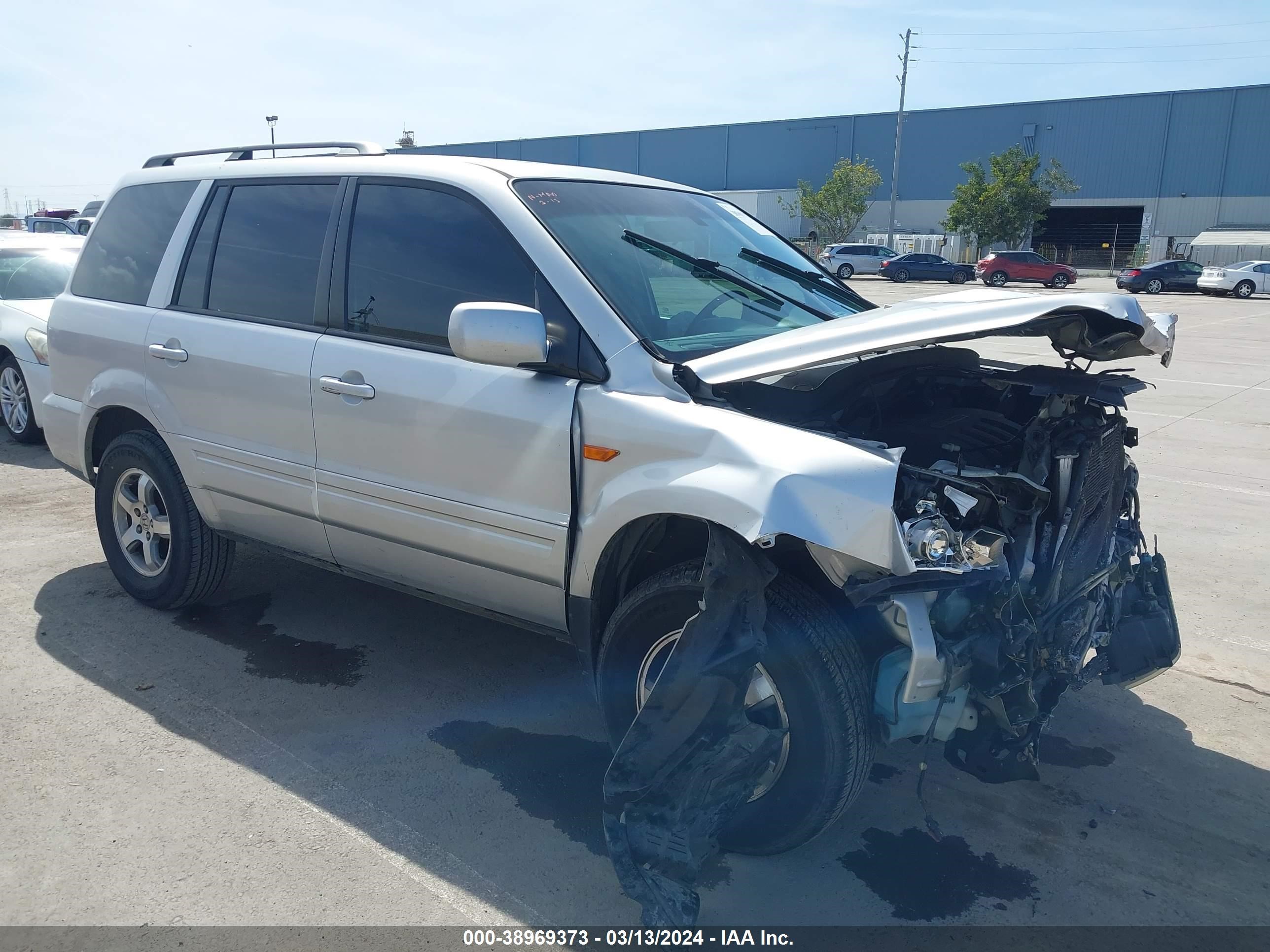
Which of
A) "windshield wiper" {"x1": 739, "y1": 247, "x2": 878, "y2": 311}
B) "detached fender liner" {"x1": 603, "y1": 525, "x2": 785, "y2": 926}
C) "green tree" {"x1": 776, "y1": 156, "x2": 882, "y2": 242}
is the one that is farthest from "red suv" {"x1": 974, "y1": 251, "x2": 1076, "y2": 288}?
"detached fender liner" {"x1": 603, "y1": 525, "x2": 785, "y2": 926}

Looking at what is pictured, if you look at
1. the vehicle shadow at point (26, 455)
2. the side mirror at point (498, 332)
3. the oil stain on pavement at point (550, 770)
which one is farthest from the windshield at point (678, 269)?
the vehicle shadow at point (26, 455)

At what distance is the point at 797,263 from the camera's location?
4.48m

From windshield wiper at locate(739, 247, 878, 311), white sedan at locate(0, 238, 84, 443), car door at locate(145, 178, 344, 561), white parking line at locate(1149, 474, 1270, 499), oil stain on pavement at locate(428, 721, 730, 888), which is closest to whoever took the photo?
oil stain on pavement at locate(428, 721, 730, 888)

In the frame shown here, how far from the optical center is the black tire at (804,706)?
2.72m

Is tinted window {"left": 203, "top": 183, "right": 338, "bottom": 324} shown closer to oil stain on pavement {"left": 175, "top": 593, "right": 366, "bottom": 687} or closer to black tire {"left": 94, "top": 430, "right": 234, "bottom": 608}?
black tire {"left": 94, "top": 430, "right": 234, "bottom": 608}

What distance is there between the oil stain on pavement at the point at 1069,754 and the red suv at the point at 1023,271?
39927 millimetres

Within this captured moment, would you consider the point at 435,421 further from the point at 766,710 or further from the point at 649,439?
the point at 766,710

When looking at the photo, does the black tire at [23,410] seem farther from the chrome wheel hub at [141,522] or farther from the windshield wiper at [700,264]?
the windshield wiper at [700,264]

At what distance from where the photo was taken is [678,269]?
145 inches

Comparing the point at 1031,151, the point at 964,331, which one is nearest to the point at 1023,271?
the point at 1031,151

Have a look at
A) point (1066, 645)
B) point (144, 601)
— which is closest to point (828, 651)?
point (1066, 645)

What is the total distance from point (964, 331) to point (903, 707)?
1.05 m

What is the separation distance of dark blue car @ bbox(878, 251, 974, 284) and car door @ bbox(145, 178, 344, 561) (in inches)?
1603

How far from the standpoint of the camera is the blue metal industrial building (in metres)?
51.3
